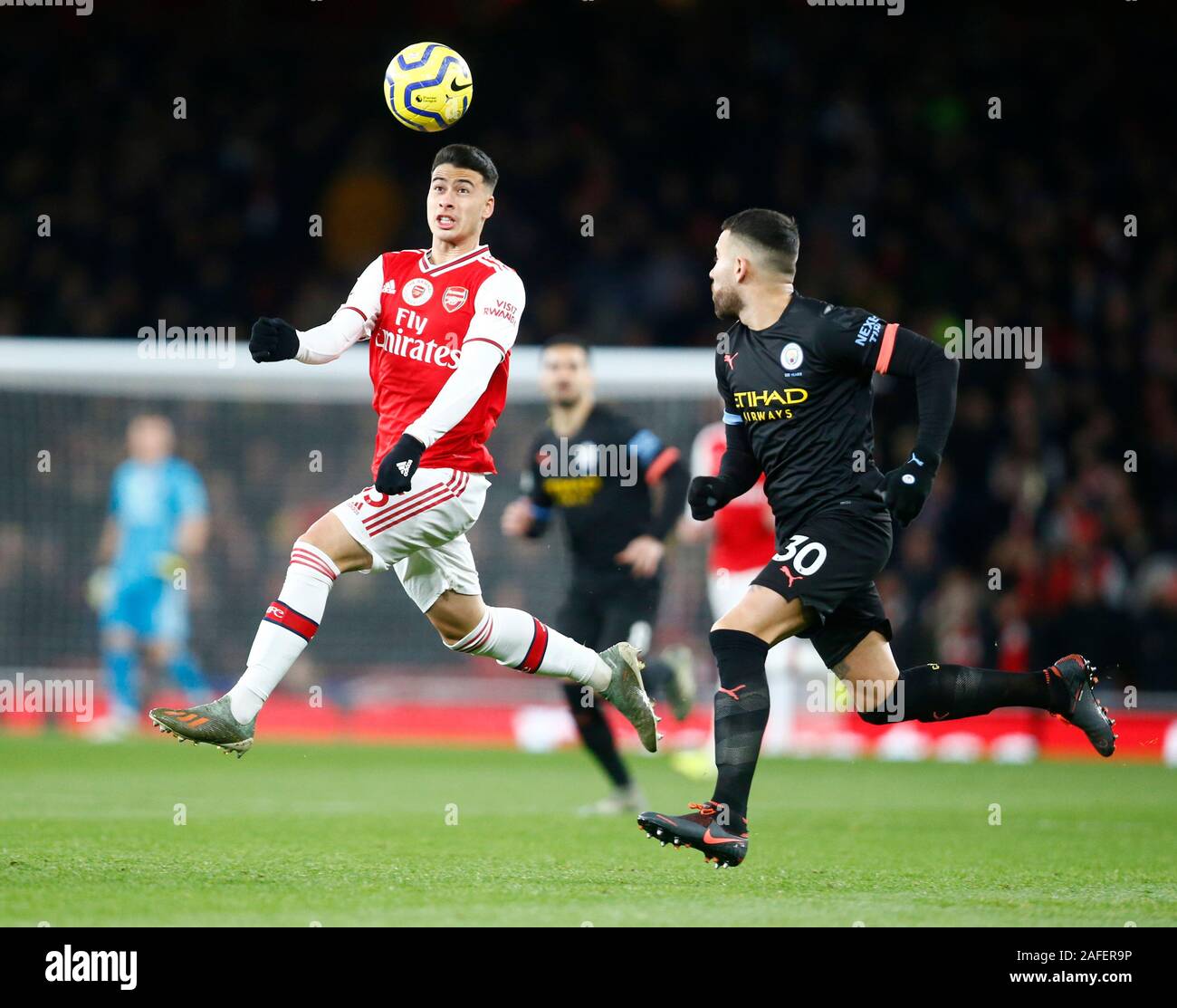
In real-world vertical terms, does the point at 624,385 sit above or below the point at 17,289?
below

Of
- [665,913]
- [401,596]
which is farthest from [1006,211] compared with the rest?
[665,913]

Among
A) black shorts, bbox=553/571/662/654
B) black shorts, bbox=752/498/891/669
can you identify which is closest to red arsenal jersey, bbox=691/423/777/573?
black shorts, bbox=553/571/662/654

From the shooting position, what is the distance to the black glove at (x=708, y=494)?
6.20 meters

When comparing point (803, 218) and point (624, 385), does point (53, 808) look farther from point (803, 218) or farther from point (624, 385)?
point (803, 218)

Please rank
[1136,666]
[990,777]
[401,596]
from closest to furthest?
1. [990,777]
2. [1136,666]
3. [401,596]

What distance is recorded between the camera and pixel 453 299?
258 inches

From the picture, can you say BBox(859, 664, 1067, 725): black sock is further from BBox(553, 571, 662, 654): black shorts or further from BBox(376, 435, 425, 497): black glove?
BBox(553, 571, 662, 654): black shorts

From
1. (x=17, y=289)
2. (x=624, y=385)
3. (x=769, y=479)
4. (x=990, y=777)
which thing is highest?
(x=17, y=289)

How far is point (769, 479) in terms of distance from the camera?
6.18 metres

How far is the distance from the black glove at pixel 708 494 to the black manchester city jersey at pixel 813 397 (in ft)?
0.62

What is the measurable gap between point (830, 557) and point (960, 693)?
3.26ft

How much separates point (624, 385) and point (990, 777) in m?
4.46
